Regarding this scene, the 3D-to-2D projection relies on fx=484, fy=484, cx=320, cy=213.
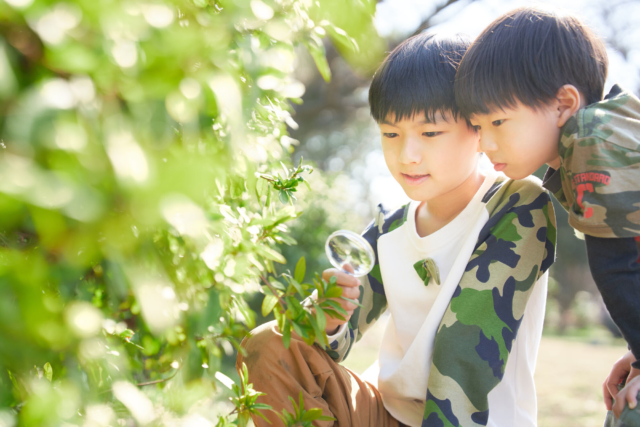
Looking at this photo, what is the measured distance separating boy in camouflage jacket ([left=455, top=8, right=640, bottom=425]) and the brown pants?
816mm

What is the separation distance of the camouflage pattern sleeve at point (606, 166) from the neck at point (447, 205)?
49 centimetres

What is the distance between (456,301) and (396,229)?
1.80ft

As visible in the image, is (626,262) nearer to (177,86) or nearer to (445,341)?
(445,341)

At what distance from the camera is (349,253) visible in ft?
5.11

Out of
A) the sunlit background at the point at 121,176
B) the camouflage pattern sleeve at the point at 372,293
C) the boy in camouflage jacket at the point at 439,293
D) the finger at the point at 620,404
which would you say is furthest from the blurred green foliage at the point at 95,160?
the finger at the point at 620,404

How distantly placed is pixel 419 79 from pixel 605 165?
674mm

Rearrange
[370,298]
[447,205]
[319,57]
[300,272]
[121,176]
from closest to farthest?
[121,176], [319,57], [300,272], [447,205], [370,298]

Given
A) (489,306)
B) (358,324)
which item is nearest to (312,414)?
(489,306)

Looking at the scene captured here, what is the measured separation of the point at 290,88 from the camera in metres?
1.06

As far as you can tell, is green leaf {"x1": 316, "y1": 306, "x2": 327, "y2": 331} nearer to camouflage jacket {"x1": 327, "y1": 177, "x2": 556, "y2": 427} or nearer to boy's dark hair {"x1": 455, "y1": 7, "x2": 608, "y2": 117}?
camouflage jacket {"x1": 327, "y1": 177, "x2": 556, "y2": 427}

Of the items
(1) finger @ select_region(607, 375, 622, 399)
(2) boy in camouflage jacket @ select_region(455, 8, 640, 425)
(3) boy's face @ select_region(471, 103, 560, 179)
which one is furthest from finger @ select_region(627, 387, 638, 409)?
(3) boy's face @ select_region(471, 103, 560, 179)

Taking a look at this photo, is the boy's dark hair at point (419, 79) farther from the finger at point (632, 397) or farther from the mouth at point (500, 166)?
the finger at point (632, 397)

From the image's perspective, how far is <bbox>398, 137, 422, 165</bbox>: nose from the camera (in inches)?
64.3

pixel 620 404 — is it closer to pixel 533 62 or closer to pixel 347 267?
pixel 347 267
